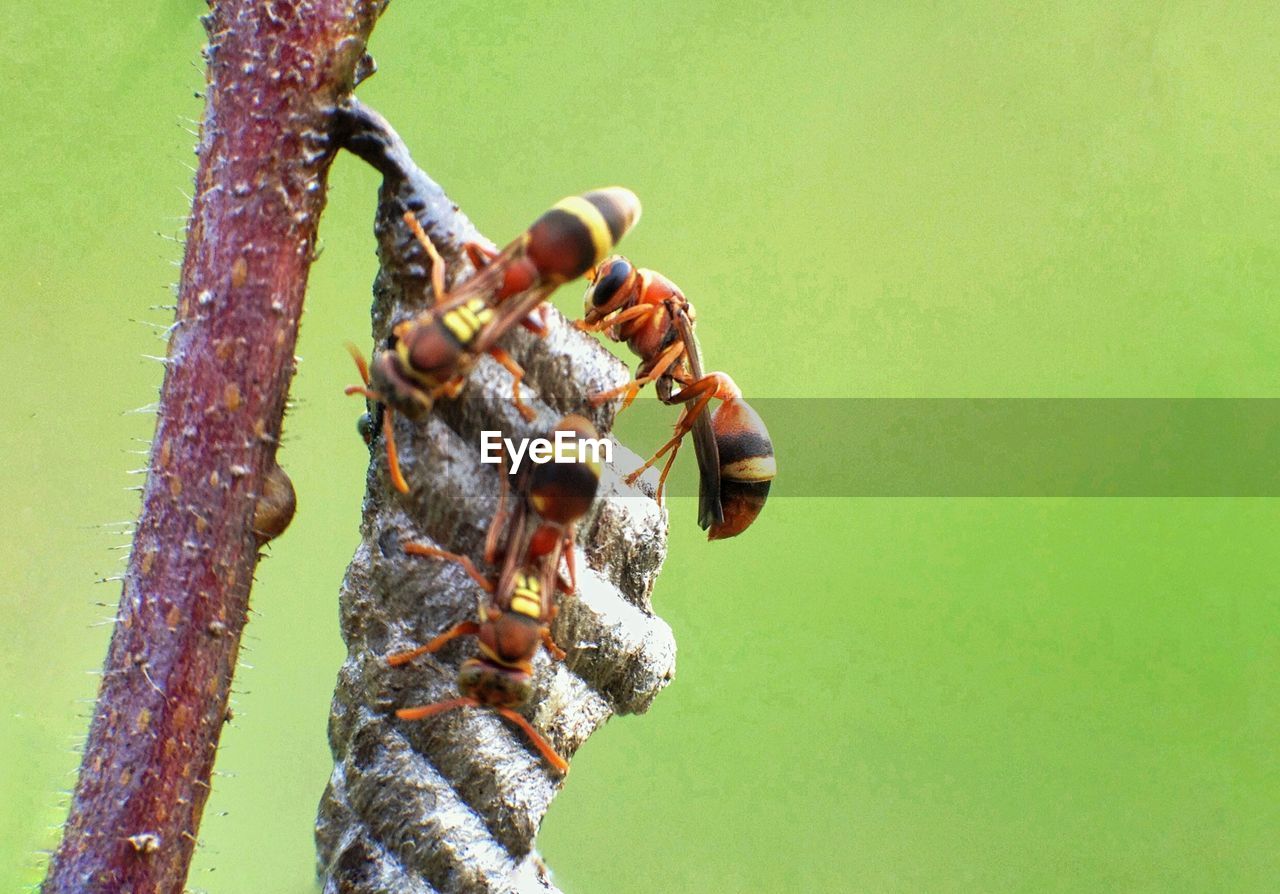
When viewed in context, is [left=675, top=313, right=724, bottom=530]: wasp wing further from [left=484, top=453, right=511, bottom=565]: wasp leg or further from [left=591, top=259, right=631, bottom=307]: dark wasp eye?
[left=484, top=453, right=511, bottom=565]: wasp leg

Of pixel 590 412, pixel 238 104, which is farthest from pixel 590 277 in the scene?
pixel 238 104

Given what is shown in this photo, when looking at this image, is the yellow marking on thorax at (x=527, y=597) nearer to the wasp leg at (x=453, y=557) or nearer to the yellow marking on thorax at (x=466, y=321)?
the wasp leg at (x=453, y=557)

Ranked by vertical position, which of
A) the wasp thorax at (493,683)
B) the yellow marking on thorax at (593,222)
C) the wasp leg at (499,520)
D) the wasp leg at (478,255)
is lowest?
the wasp thorax at (493,683)

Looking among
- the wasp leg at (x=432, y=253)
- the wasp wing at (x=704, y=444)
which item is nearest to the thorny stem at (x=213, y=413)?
the wasp leg at (x=432, y=253)

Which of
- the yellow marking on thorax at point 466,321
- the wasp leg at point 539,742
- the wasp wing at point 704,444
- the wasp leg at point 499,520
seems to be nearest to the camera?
the yellow marking on thorax at point 466,321

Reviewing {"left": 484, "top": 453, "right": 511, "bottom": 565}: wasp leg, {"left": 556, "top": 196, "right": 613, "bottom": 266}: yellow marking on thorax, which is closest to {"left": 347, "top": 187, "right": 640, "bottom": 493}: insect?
{"left": 556, "top": 196, "right": 613, "bottom": 266}: yellow marking on thorax

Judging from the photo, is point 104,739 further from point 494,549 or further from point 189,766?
point 494,549

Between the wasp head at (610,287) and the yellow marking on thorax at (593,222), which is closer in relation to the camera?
the yellow marking on thorax at (593,222)
